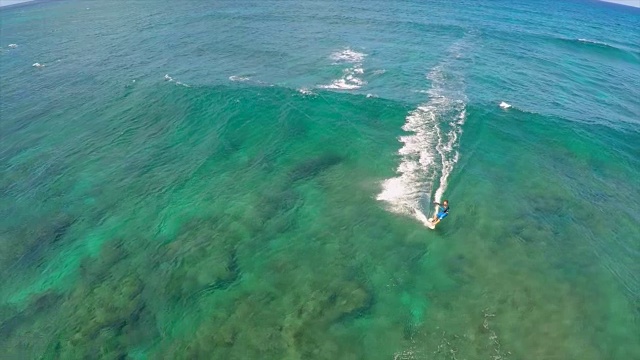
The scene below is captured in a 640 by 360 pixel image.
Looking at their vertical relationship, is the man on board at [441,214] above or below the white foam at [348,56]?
below

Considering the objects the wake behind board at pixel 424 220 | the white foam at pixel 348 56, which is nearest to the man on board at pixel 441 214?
the wake behind board at pixel 424 220

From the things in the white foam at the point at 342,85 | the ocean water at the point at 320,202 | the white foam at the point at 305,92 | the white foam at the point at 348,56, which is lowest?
the ocean water at the point at 320,202

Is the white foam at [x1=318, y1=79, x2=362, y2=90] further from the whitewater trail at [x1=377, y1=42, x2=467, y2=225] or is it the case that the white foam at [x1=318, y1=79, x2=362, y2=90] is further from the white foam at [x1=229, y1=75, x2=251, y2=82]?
the white foam at [x1=229, y1=75, x2=251, y2=82]

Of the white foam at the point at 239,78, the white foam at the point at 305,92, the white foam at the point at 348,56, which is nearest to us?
the white foam at the point at 305,92

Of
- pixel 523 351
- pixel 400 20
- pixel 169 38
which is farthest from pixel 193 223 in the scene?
pixel 400 20

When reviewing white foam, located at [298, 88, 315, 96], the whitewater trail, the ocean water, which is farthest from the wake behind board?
white foam, located at [298, 88, 315, 96]

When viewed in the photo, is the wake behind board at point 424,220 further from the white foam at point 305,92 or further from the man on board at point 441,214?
the white foam at point 305,92

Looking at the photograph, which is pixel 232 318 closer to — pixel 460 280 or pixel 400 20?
pixel 460 280

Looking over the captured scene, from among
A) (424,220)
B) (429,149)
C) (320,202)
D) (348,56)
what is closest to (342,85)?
(348,56)
